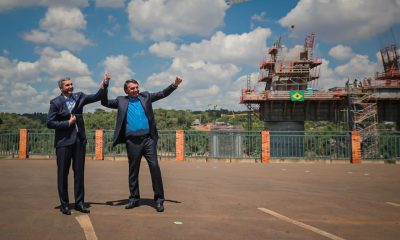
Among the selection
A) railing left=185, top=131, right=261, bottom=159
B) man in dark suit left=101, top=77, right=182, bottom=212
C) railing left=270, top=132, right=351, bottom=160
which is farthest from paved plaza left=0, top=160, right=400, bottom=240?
railing left=270, top=132, right=351, bottom=160

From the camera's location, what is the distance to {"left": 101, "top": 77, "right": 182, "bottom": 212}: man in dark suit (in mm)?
5008

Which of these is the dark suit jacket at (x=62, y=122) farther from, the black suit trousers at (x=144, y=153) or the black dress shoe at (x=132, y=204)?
the black dress shoe at (x=132, y=204)

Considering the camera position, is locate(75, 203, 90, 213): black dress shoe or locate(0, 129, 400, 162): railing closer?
locate(75, 203, 90, 213): black dress shoe

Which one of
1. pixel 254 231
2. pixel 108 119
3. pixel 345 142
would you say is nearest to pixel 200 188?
pixel 254 231

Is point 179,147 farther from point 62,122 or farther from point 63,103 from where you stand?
point 62,122

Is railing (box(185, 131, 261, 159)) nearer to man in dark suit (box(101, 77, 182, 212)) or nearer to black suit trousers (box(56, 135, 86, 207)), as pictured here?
man in dark suit (box(101, 77, 182, 212))

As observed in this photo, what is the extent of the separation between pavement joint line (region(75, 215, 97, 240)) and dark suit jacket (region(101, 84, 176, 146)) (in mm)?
1204

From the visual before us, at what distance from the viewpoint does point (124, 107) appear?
5.07m

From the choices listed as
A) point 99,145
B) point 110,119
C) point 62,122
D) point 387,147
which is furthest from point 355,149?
point 110,119

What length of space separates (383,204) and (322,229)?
8.00 feet

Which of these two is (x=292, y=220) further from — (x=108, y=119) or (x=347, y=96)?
(x=108, y=119)

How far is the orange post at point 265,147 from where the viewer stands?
17.7 metres

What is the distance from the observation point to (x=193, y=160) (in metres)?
18.2

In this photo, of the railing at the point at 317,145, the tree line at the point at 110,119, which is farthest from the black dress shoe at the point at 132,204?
the tree line at the point at 110,119
